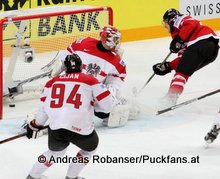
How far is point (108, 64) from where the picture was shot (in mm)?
6094

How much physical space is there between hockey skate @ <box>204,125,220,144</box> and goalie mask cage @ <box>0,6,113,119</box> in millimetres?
1644

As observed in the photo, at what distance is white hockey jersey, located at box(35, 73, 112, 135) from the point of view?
4613 mm

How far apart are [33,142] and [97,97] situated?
119 centimetres

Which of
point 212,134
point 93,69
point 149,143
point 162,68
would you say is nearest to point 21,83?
point 93,69

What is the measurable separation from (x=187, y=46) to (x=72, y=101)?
2254 mm

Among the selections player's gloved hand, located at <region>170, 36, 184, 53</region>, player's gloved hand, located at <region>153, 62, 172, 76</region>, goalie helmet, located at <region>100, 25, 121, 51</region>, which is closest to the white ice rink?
player's gloved hand, located at <region>153, 62, 172, 76</region>

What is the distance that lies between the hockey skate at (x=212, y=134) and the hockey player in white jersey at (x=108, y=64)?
792mm

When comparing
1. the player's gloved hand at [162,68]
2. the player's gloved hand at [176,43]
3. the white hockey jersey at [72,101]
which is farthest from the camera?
the player's gloved hand at [162,68]

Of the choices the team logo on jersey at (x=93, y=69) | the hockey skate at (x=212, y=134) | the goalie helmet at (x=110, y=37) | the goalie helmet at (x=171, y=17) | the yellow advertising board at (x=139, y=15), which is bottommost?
the yellow advertising board at (x=139, y=15)

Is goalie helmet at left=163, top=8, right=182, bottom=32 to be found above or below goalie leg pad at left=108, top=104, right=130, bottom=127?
above

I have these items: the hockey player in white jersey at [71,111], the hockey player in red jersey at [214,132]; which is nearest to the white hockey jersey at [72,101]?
the hockey player in white jersey at [71,111]

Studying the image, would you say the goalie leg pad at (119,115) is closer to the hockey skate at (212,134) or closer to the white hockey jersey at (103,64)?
the white hockey jersey at (103,64)

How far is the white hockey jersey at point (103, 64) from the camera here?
610 cm

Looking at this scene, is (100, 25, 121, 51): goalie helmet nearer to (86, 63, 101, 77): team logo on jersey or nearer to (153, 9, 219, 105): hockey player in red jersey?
(86, 63, 101, 77): team logo on jersey
